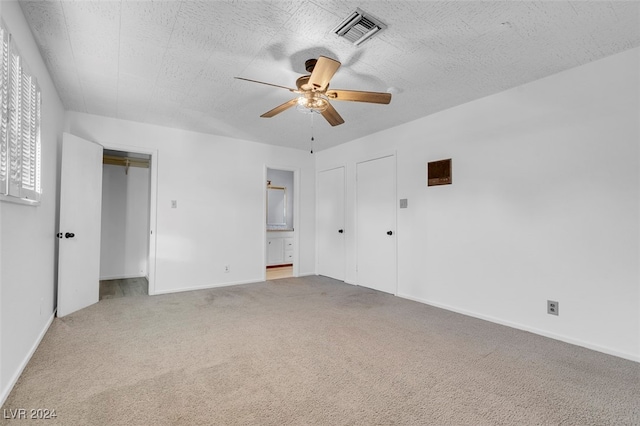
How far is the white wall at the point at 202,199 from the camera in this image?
4.30 meters

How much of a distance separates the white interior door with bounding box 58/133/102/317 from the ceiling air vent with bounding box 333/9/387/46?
3.32 metres

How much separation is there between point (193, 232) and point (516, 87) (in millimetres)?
4505

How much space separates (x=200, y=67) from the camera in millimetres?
2703

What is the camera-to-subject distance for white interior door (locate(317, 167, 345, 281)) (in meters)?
5.35

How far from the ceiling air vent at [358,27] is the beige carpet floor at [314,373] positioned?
2410 millimetres

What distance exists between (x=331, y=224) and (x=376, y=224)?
1140 millimetres

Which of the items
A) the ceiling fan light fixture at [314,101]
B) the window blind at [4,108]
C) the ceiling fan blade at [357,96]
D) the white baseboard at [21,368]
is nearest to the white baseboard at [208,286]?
the white baseboard at [21,368]

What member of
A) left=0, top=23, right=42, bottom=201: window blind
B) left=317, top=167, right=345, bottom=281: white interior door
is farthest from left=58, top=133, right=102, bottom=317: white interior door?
left=317, top=167, right=345, bottom=281: white interior door

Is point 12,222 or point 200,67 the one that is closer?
point 12,222

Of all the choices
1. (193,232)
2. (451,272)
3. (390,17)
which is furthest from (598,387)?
(193,232)

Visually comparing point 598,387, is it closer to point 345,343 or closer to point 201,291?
point 345,343

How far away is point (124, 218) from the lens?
554 cm

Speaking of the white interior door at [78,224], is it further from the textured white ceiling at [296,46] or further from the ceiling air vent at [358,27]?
the ceiling air vent at [358,27]

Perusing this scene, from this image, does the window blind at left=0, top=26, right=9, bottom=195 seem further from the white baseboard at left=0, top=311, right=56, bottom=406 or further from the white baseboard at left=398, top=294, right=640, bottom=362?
the white baseboard at left=398, top=294, right=640, bottom=362
